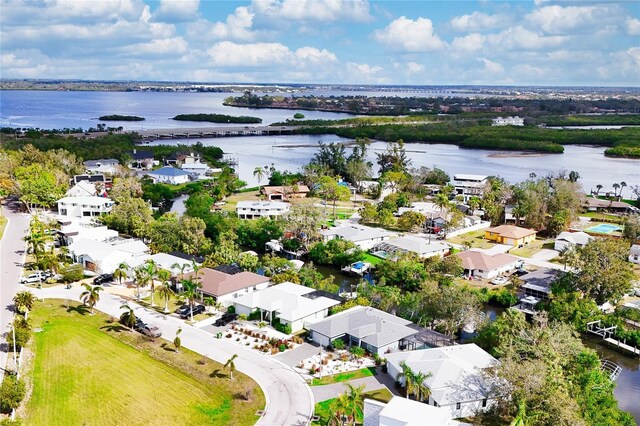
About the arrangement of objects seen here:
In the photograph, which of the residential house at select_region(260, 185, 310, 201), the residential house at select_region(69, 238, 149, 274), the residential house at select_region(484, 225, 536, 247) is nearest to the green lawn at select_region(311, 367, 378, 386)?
the residential house at select_region(69, 238, 149, 274)

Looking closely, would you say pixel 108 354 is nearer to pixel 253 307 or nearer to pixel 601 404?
pixel 253 307

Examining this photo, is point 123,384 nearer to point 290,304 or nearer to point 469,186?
point 290,304

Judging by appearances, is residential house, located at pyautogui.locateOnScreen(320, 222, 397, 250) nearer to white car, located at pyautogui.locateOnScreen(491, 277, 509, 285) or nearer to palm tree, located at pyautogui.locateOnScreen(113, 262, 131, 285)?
white car, located at pyautogui.locateOnScreen(491, 277, 509, 285)

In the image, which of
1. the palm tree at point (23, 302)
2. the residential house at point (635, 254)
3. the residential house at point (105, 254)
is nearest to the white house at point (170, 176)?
the residential house at point (105, 254)

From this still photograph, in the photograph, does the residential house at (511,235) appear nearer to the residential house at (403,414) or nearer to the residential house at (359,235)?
the residential house at (359,235)

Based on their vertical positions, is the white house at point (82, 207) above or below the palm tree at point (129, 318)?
above

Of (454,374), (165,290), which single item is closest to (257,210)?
(165,290)

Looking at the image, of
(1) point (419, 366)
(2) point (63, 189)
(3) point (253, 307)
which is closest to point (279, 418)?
(1) point (419, 366)
